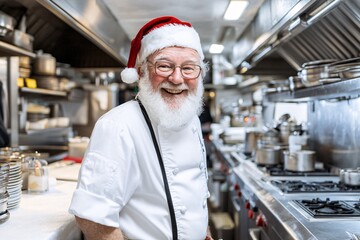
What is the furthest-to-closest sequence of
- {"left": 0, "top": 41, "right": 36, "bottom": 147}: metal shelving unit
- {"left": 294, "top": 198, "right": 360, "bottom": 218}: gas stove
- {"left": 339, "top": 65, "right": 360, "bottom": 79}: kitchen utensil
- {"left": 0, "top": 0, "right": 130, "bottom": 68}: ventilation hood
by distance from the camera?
1. {"left": 0, "top": 41, "right": 36, "bottom": 147}: metal shelving unit
2. {"left": 0, "top": 0, "right": 130, "bottom": 68}: ventilation hood
3. {"left": 339, "top": 65, "right": 360, "bottom": 79}: kitchen utensil
4. {"left": 294, "top": 198, "right": 360, "bottom": 218}: gas stove

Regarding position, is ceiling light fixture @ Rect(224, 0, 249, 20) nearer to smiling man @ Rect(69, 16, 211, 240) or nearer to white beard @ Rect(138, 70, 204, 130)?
smiling man @ Rect(69, 16, 211, 240)

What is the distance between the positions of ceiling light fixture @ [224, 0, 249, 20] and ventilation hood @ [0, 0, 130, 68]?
3.98 ft

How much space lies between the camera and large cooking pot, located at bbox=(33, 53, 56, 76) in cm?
405

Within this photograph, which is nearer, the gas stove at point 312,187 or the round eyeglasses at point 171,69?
the round eyeglasses at point 171,69

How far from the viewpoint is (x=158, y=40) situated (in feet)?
5.50

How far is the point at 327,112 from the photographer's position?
313cm

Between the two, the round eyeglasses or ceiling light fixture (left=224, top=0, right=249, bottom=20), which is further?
ceiling light fixture (left=224, top=0, right=249, bottom=20)

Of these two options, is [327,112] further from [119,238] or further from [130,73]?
[119,238]

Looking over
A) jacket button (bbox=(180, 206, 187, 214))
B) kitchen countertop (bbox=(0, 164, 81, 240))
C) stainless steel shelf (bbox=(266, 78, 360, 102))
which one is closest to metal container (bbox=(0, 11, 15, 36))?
kitchen countertop (bbox=(0, 164, 81, 240))

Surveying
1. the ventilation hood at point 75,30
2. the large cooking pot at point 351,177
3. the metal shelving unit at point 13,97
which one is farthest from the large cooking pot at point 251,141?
the metal shelving unit at point 13,97

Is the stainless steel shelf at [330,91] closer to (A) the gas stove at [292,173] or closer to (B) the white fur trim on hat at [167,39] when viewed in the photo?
(A) the gas stove at [292,173]

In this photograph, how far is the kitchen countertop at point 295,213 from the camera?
151 centimetres

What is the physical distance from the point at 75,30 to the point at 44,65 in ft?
1.74

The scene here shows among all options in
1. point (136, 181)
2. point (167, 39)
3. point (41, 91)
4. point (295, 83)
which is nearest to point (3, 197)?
point (136, 181)
